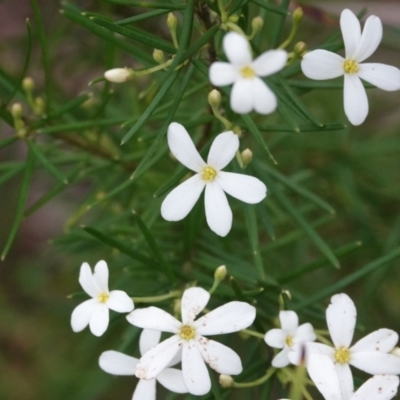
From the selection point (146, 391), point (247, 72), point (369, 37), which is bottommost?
point (146, 391)

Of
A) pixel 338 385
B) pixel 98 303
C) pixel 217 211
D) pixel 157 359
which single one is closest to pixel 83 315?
pixel 98 303

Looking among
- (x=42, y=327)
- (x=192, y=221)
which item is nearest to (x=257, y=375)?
(x=192, y=221)

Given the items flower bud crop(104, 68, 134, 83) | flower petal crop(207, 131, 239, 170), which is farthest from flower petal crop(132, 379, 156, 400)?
flower bud crop(104, 68, 134, 83)

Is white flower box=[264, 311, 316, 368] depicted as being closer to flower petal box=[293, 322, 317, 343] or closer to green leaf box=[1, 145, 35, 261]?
flower petal box=[293, 322, 317, 343]

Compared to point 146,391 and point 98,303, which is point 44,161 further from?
point 146,391

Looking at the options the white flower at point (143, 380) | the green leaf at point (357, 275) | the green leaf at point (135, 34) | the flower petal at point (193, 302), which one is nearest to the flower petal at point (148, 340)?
the white flower at point (143, 380)

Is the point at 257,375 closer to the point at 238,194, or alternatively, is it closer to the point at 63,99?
the point at 238,194
